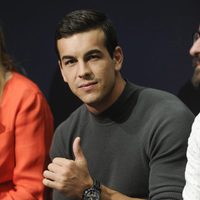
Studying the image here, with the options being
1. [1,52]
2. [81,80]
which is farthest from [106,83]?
[1,52]

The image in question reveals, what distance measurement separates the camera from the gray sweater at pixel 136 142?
135 cm

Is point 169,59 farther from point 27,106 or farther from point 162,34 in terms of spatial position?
point 27,106

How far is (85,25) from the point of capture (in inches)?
58.6

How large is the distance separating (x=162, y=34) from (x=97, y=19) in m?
0.49

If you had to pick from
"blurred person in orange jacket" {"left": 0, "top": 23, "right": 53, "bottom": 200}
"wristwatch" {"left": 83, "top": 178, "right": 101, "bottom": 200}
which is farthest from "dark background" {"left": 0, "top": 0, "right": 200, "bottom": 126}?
"wristwatch" {"left": 83, "top": 178, "right": 101, "bottom": 200}

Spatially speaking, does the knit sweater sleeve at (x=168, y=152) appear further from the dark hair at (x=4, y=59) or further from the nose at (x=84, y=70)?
the dark hair at (x=4, y=59)

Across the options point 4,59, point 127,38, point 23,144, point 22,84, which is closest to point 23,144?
point 23,144

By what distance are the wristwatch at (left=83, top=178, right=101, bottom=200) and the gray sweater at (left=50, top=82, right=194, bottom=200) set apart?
0.11 metres

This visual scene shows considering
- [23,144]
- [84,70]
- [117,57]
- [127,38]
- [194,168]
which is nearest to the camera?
[194,168]

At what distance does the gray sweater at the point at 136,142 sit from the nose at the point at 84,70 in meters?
0.13

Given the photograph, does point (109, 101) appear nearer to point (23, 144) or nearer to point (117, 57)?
point (117, 57)

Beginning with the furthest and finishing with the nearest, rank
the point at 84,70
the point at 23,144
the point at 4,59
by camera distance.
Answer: the point at 4,59, the point at 23,144, the point at 84,70

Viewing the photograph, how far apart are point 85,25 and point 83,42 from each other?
6 centimetres

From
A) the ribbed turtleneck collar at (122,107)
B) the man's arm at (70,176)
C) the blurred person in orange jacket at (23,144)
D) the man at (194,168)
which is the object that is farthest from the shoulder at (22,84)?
the man at (194,168)
